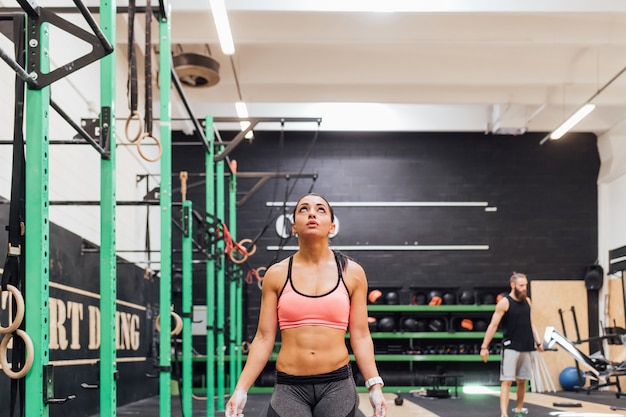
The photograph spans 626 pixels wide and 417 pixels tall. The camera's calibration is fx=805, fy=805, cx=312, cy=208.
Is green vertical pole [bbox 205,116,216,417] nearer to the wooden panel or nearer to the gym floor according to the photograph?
the gym floor

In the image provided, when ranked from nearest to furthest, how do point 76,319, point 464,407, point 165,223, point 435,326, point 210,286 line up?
point 165,223, point 210,286, point 76,319, point 464,407, point 435,326

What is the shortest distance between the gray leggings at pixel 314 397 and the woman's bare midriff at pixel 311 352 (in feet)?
0.08

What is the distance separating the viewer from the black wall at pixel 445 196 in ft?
45.9

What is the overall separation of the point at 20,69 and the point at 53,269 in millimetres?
4686

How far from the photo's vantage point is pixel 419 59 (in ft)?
35.7

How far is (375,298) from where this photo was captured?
13.3 meters

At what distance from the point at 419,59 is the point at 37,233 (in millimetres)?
8827

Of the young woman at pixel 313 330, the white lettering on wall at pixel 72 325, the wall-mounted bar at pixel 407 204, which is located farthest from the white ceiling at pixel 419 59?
the young woman at pixel 313 330

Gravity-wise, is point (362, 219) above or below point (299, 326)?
above

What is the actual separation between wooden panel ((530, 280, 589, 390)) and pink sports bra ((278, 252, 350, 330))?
38.1 ft

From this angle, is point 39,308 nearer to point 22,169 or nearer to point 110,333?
point 22,169

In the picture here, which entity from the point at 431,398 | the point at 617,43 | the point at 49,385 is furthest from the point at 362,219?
the point at 49,385

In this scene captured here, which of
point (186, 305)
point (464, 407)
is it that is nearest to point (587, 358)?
point (464, 407)

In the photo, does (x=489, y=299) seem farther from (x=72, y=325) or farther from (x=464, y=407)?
(x=72, y=325)
